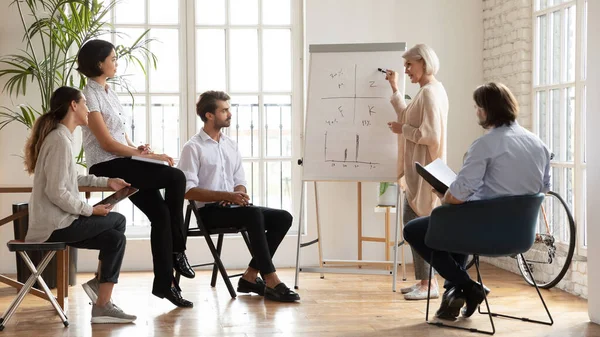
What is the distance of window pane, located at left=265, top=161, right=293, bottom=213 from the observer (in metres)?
6.96

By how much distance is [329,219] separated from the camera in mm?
6871

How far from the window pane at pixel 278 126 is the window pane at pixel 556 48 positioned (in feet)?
7.11

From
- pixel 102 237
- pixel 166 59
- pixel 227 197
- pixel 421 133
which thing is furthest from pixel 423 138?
pixel 166 59

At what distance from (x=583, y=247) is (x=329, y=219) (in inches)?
84.5

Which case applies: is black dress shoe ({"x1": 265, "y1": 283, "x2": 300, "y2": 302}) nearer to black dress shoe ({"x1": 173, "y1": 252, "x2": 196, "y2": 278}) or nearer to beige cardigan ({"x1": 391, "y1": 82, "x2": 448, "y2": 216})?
black dress shoe ({"x1": 173, "y1": 252, "x2": 196, "y2": 278})

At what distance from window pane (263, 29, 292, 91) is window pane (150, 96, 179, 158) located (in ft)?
2.58

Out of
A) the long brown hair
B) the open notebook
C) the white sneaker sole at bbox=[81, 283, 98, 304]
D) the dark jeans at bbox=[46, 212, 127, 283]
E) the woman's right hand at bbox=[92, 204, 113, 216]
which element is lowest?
the white sneaker sole at bbox=[81, 283, 98, 304]

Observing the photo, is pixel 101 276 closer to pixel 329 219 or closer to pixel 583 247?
pixel 329 219

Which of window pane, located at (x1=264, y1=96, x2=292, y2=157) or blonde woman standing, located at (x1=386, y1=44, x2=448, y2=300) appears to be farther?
window pane, located at (x1=264, y1=96, x2=292, y2=157)

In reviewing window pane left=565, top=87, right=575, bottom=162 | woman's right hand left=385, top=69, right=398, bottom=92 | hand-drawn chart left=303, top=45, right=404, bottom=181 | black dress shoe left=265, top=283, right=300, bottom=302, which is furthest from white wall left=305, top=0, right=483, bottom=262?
black dress shoe left=265, top=283, right=300, bottom=302

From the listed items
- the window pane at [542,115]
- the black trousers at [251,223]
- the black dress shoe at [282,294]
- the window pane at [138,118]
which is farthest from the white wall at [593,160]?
the window pane at [138,118]

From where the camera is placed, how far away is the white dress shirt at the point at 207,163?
5.37m

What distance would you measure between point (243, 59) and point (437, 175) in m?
2.85

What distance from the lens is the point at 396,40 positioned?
6906mm
